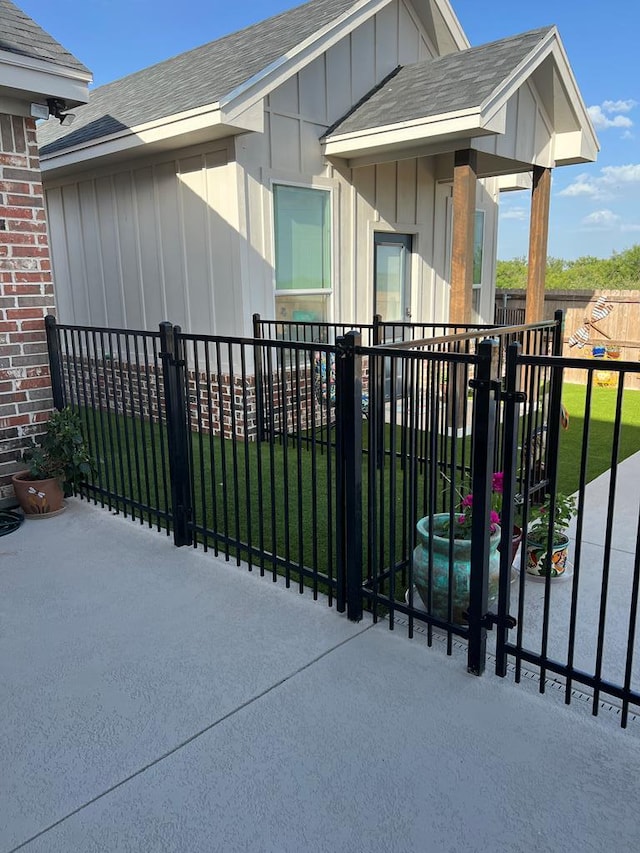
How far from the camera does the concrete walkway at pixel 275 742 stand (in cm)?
189

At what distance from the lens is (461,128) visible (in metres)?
5.73

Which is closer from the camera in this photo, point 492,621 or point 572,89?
point 492,621

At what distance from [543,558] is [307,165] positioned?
4.95m

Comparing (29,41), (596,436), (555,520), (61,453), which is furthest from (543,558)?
(29,41)

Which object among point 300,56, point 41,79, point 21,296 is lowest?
point 21,296

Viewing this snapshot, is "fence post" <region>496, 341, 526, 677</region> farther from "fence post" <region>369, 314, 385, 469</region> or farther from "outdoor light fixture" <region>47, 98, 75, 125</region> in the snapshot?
"outdoor light fixture" <region>47, 98, 75, 125</region>

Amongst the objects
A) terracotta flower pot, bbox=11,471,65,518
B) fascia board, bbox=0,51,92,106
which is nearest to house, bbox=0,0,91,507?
fascia board, bbox=0,51,92,106

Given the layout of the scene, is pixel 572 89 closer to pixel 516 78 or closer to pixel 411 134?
pixel 516 78

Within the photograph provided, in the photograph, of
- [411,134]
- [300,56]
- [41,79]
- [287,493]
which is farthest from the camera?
[411,134]

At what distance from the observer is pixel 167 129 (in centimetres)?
574

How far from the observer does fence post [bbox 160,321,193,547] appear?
3.70 m

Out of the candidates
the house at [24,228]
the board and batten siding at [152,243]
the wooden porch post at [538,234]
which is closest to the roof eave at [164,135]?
the board and batten siding at [152,243]

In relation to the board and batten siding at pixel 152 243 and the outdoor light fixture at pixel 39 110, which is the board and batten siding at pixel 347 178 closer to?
the board and batten siding at pixel 152 243

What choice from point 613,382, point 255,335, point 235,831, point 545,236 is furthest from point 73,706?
point 613,382
